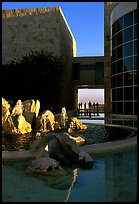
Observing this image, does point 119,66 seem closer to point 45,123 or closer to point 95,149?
point 45,123

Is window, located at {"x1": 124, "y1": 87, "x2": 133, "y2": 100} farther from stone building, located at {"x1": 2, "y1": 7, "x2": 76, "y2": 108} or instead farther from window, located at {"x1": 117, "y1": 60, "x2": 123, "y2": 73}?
stone building, located at {"x1": 2, "y1": 7, "x2": 76, "y2": 108}

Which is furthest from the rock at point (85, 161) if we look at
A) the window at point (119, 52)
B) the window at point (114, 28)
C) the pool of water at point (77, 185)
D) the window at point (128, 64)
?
the window at point (114, 28)

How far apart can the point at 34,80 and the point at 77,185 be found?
1074 inches

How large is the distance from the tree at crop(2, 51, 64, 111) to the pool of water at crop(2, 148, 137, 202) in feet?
84.3

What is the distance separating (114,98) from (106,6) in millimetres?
15420

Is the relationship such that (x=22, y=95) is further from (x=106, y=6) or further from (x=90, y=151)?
(x=90, y=151)

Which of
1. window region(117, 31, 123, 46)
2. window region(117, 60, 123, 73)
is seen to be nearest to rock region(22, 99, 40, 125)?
window region(117, 60, 123, 73)

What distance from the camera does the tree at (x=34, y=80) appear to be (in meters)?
31.3

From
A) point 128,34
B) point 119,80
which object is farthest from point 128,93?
point 128,34

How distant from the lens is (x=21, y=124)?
13148mm

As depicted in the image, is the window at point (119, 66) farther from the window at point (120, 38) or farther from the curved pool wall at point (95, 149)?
the curved pool wall at point (95, 149)

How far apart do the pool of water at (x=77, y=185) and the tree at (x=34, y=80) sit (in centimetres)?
2568

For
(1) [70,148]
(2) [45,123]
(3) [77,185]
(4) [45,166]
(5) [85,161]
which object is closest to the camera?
(3) [77,185]

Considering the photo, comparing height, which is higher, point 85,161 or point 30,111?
point 30,111
